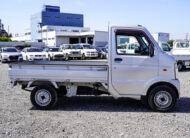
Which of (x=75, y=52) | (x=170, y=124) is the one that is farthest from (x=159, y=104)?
(x=75, y=52)

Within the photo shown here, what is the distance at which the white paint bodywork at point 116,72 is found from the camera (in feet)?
19.8

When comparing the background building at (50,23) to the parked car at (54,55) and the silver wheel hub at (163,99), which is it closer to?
the parked car at (54,55)

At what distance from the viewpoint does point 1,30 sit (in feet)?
269

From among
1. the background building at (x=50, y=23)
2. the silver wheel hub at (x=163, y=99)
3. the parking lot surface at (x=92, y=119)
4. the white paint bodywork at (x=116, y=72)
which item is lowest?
the parking lot surface at (x=92, y=119)

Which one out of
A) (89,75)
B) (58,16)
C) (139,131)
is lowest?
(139,131)

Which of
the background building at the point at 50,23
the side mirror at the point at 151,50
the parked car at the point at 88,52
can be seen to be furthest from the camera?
the background building at the point at 50,23

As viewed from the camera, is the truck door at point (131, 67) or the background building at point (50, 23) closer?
the truck door at point (131, 67)

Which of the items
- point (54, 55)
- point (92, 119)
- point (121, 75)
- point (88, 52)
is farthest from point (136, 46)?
point (88, 52)

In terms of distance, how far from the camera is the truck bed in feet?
20.0

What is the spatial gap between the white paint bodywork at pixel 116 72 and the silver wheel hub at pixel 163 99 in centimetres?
31

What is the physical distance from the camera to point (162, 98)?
6.18 meters

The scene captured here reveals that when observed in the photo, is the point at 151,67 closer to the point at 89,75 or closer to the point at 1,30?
the point at 89,75

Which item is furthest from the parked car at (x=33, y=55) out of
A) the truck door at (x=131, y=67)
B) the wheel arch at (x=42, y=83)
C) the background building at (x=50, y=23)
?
the background building at (x=50, y=23)

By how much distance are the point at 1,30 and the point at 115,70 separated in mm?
84537
